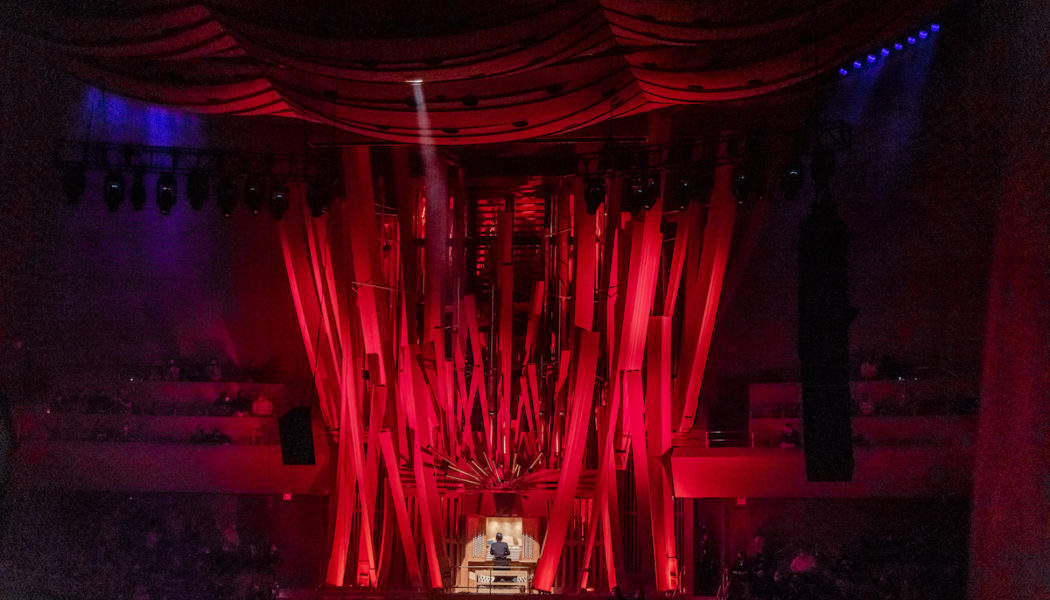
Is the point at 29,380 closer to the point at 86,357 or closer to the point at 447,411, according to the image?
the point at 86,357

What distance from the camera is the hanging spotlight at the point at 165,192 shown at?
1035 centimetres

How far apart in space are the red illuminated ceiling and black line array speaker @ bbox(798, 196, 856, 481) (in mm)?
1609

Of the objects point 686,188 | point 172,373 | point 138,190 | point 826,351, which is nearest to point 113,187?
point 138,190

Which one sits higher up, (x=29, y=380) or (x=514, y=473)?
(x=29, y=380)

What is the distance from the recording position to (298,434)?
1179 centimetres

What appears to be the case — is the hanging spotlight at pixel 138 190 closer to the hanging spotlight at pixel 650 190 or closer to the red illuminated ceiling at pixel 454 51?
the red illuminated ceiling at pixel 454 51

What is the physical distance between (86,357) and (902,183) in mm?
11406

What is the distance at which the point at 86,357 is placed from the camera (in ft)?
44.2

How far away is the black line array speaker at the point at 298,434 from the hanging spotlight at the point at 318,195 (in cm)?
249

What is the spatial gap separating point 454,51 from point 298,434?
17.8ft

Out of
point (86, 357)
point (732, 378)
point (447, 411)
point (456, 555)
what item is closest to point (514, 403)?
point (447, 411)

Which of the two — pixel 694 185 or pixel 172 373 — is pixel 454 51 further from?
pixel 172 373

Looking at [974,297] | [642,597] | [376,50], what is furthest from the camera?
[974,297]

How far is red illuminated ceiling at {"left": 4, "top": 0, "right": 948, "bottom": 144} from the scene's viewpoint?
8.23 meters
